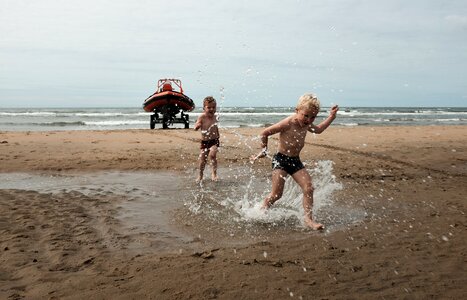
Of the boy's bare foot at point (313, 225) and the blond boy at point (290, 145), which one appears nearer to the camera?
the boy's bare foot at point (313, 225)

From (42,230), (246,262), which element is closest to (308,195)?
(246,262)

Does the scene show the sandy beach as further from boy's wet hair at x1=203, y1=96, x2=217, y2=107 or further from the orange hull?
the orange hull

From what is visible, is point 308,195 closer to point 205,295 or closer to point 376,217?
point 376,217

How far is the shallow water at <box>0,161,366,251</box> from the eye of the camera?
416cm

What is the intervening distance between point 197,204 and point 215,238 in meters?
1.52

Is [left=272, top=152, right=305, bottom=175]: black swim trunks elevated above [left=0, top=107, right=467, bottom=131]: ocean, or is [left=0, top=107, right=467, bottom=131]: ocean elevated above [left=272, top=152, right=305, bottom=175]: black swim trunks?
[left=272, top=152, right=305, bottom=175]: black swim trunks

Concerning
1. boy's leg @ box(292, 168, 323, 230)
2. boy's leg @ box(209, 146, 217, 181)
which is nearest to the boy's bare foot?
boy's leg @ box(292, 168, 323, 230)

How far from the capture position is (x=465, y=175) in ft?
25.0

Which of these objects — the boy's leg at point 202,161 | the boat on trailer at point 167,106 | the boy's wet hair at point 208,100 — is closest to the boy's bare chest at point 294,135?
the boy's leg at point 202,161

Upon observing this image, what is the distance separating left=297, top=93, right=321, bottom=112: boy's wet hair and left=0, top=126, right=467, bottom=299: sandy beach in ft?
4.20

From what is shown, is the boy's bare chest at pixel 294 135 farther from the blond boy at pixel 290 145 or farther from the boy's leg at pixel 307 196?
the boy's leg at pixel 307 196

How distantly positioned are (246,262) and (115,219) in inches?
75.8

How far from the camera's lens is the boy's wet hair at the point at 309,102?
183 inches

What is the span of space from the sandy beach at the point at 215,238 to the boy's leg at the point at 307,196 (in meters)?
0.13
